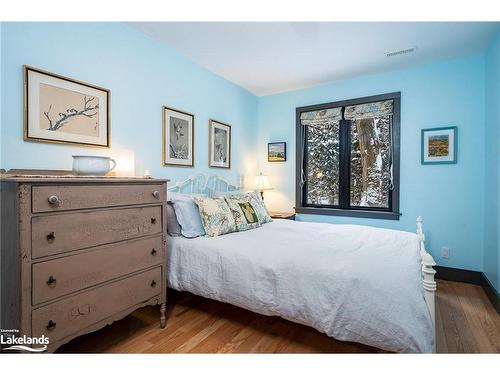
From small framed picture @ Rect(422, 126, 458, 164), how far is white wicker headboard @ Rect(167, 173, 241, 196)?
2386 millimetres

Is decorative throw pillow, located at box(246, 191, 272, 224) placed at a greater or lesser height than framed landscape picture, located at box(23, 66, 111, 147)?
lesser

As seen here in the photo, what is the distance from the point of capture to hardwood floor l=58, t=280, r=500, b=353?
1.62m

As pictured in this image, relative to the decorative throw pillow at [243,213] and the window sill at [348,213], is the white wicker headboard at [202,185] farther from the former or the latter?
the window sill at [348,213]

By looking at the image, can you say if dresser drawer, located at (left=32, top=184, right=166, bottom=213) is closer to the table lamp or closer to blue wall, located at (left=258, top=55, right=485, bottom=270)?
the table lamp

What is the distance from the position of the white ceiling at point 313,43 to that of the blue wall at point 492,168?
28cm

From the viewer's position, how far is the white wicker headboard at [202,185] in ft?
9.17

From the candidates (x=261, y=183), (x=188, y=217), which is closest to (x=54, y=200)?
(x=188, y=217)

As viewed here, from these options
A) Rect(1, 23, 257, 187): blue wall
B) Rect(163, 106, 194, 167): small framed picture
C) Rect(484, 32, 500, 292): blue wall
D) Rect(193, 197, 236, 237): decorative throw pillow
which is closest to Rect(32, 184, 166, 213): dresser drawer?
Rect(193, 197, 236, 237): decorative throw pillow

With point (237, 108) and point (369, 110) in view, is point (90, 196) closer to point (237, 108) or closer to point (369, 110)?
point (237, 108)

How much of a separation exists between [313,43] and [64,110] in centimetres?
221

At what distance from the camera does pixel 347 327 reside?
1.35 meters

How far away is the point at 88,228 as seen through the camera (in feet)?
4.63

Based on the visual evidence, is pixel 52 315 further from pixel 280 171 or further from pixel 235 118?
pixel 280 171
